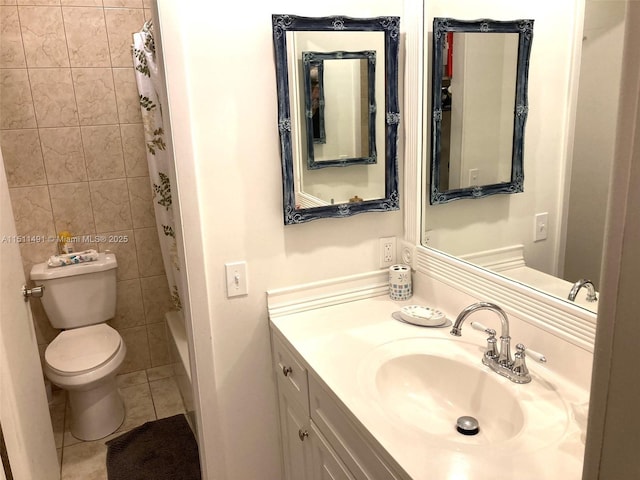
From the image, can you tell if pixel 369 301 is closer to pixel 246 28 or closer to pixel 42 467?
pixel 246 28

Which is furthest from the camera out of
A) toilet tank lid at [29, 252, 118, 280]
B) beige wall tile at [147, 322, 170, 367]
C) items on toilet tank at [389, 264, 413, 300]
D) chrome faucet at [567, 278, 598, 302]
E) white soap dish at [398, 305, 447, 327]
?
beige wall tile at [147, 322, 170, 367]

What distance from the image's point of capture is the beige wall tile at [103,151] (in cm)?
282

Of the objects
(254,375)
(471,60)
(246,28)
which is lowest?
(254,375)

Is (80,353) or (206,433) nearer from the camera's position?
(206,433)

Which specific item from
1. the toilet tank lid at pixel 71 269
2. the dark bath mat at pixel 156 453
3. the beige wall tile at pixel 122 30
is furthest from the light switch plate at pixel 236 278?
the beige wall tile at pixel 122 30

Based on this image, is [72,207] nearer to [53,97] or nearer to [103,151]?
[103,151]

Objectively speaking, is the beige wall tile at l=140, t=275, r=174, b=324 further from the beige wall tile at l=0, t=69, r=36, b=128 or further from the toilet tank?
the beige wall tile at l=0, t=69, r=36, b=128

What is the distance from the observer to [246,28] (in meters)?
1.56

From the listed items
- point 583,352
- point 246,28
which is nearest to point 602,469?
point 583,352

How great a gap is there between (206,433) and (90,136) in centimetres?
186

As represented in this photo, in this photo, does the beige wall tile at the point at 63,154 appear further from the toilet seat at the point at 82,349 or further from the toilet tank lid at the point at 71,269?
the toilet seat at the point at 82,349

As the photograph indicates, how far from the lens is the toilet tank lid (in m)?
2.69

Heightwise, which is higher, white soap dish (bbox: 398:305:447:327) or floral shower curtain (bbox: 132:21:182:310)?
floral shower curtain (bbox: 132:21:182:310)

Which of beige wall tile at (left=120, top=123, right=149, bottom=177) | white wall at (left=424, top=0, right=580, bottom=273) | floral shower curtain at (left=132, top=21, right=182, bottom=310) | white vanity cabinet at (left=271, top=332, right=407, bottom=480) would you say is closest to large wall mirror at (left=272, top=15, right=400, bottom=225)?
white wall at (left=424, top=0, right=580, bottom=273)
